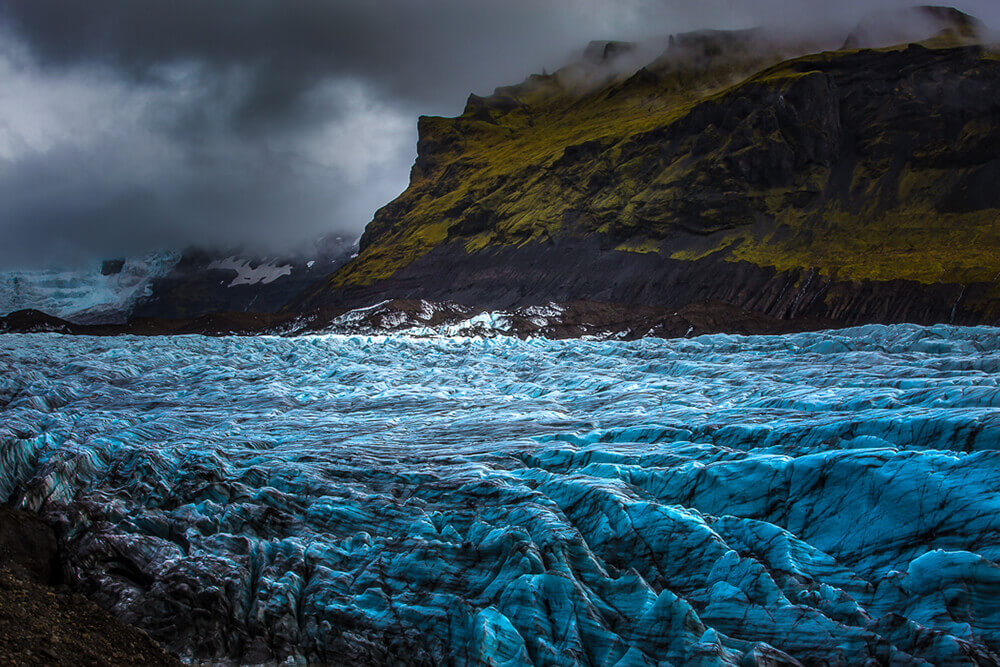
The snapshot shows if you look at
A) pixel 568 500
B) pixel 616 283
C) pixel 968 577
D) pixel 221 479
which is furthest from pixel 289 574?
pixel 616 283

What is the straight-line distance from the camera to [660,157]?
7600 cm

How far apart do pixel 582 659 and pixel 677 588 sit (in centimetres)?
176

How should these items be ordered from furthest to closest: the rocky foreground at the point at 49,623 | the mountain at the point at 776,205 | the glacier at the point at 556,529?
the mountain at the point at 776,205, the glacier at the point at 556,529, the rocky foreground at the point at 49,623

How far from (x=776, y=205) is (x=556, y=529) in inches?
2542

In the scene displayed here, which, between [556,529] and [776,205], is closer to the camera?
[556,529]

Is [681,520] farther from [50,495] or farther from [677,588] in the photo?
[50,495]

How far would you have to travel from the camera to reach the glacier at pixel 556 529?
6859mm

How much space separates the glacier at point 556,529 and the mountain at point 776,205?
4162 centimetres

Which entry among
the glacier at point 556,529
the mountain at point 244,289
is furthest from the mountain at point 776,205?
the mountain at point 244,289

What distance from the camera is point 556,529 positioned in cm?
858

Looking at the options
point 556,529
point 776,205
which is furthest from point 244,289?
point 556,529

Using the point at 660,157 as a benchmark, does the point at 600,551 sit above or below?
below

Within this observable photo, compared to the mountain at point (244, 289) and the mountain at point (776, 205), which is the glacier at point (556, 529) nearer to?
the mountain at point (776, 205)

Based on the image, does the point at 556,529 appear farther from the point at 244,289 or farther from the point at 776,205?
the point at 244,289
